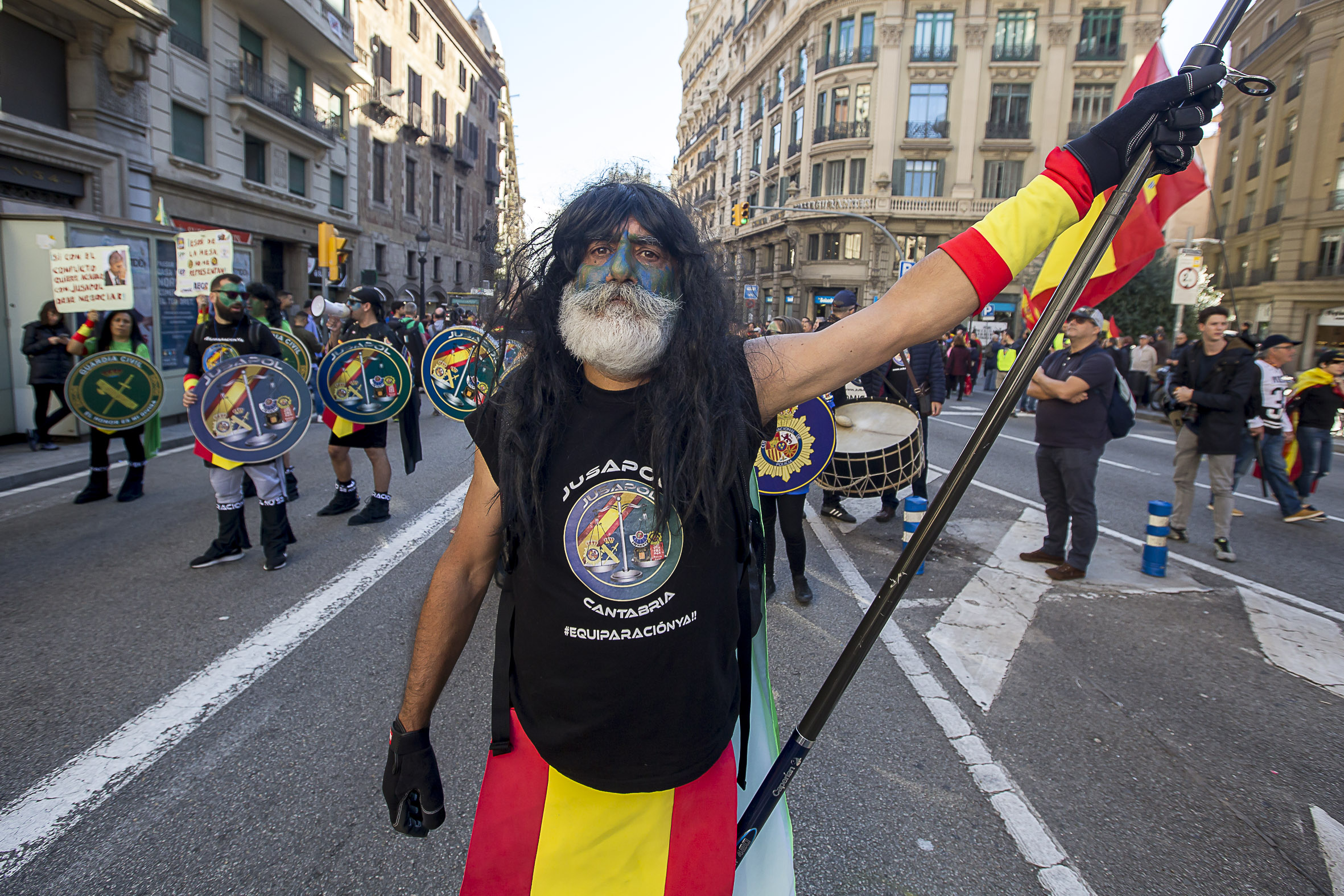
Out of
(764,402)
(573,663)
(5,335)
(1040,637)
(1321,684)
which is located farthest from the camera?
(5,335)

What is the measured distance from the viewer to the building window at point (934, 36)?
1601 inches

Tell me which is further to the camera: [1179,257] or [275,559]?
[1179,257]

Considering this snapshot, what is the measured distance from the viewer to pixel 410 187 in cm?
3622

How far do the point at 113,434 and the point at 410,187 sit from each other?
3274cm

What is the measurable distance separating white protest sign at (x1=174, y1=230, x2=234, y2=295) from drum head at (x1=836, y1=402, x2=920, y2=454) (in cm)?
767

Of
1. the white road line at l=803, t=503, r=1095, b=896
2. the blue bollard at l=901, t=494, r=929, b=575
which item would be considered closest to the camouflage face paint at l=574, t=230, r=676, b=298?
the white road line at l=803, t=503, r=1095, b=896

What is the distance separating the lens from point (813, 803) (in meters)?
2.76

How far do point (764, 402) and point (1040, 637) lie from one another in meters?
3.55

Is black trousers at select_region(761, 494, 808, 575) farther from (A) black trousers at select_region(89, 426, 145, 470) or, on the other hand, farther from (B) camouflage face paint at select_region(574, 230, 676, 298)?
(A) black trousers at select_region(89, 426, 145, 470)

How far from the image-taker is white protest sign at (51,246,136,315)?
8039mm

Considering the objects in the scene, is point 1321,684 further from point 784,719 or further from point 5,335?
point 5,335

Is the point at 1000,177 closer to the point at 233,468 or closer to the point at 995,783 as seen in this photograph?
the point at 233,468

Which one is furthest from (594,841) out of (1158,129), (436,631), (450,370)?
(450,370)

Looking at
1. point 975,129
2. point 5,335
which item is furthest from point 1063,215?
point 975,129
